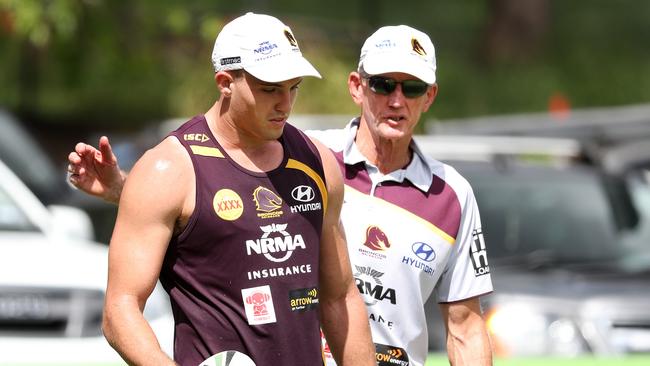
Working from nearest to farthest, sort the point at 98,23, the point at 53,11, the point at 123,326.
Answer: the point at 123,326, the point at 53,11, the point at 98,23

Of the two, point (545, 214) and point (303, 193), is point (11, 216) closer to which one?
point (545, 214)

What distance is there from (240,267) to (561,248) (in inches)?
214

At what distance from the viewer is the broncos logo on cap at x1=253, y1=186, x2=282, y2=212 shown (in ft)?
16.5

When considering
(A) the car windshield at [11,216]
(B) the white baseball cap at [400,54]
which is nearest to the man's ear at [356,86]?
(B) the white baseball cap at [400,54]

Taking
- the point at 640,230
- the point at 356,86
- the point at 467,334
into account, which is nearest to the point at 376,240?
the point at 467,334

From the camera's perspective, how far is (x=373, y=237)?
5836mm

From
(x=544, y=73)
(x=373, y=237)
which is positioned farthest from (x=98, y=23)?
(x=373, y=237)

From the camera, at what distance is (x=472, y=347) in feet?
19.4

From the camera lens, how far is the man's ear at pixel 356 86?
6008 mm

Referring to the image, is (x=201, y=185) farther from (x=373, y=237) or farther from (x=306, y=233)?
(x=373, y=237)

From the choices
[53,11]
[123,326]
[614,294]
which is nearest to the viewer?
[123,326]

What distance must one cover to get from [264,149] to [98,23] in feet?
39.4

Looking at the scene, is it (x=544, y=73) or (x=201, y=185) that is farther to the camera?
(x=544, y=73)

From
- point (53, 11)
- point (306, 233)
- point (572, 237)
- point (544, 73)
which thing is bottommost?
point (306, 233)
